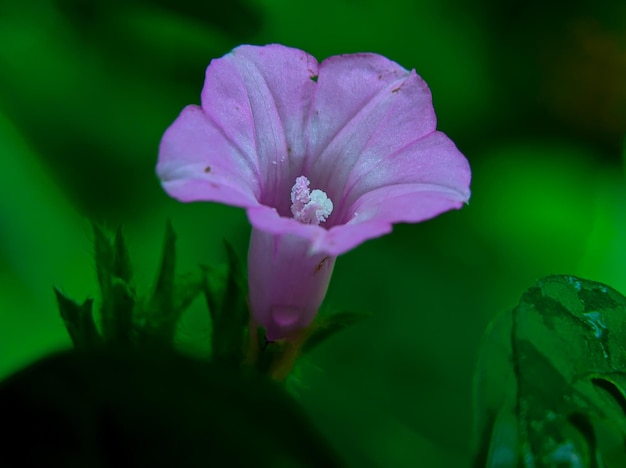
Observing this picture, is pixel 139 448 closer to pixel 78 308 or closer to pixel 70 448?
pixel 70 448

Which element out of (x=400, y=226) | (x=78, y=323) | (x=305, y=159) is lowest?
(x=400, y=226)

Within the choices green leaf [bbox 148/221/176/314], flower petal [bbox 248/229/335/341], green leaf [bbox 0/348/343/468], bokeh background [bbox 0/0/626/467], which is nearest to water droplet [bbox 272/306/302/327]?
flower petal [bbox 248/229/335/341]

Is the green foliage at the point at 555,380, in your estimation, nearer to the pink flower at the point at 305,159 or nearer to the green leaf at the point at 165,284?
the pink flower at the point at 305,159

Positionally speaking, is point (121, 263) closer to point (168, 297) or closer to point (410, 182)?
point (168, 297)

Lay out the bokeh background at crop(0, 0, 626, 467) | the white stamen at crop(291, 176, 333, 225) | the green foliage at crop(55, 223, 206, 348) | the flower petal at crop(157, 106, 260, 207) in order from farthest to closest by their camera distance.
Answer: the bokeh background at crop(0, 0, 626, 467) < the white stamen at crop(291, 176, 333, 225) < the green foliage at crop(55, 223, 206, 348) < the flower petal at crop(157, 106, 260, 207)

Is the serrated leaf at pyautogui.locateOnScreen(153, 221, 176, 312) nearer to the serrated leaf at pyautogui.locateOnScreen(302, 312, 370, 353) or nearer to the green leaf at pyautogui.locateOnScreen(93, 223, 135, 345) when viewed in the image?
the green leaf at pyautogui.locateOnScreen(93, 223, 135, 345)

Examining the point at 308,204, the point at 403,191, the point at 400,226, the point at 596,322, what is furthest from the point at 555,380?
the point at 400,226

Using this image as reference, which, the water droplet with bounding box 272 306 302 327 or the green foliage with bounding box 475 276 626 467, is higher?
the green foliage with bounding box 475 276 626 467

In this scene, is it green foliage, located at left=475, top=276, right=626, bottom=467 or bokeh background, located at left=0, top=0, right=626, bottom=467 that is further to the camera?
bokeh background, located at left=0, top=0, right=626, bottom=467
